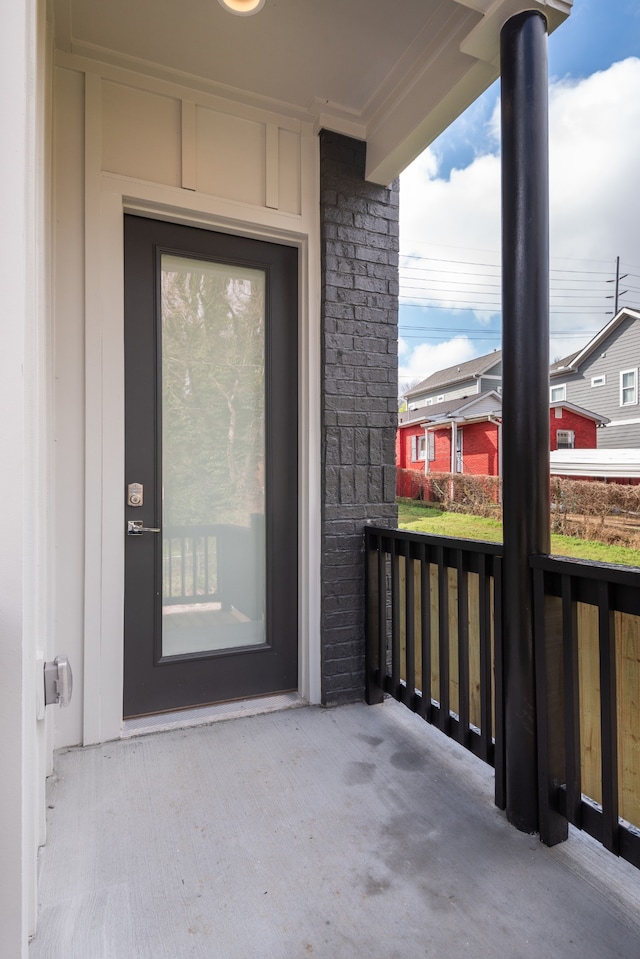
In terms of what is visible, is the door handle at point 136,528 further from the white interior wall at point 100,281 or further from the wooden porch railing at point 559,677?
the wooden porch railing at point 559,677

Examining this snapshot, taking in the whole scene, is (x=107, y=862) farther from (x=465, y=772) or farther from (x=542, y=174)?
(x=542, y=174)

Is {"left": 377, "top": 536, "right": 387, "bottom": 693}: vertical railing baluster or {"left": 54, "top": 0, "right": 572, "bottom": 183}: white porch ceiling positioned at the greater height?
{"left": 54, "top": 0, "right": 572, "bottom": 183}: white porch ceiling

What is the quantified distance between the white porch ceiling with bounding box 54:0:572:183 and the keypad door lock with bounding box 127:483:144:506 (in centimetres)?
179

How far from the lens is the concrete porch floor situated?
4.01 ft

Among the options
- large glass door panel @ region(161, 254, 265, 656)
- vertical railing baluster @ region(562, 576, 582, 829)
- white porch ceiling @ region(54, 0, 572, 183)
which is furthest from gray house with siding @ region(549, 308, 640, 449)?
large glass door panel @ region(161, 254, 265, 656)

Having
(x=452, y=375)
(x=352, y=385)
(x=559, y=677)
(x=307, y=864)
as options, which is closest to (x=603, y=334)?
(x=452, y=375)

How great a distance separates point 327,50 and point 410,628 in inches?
96.9

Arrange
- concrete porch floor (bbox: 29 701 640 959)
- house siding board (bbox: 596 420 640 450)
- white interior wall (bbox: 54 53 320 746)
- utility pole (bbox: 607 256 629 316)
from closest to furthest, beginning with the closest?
concrete porch floor (bbox: 29 701 640 959) → white interior wall (bbox: 54 53 320 746) → house siding board (bbox: 596 420 640 450) → utility pole (bbox: 607 256 629 316)

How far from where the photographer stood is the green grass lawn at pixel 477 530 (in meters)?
1.93

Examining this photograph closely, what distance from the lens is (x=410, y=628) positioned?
2.25 m

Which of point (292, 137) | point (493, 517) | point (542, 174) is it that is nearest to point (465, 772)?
point (493, 517)

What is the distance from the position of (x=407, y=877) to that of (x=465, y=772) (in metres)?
0.59

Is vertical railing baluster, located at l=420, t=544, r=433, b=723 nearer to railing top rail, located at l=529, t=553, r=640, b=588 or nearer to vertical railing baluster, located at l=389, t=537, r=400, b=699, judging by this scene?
vertical railing baluster, located at l=389, t=537, r=400, b=699

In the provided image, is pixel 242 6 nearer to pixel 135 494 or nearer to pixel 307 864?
pixel 135 494
